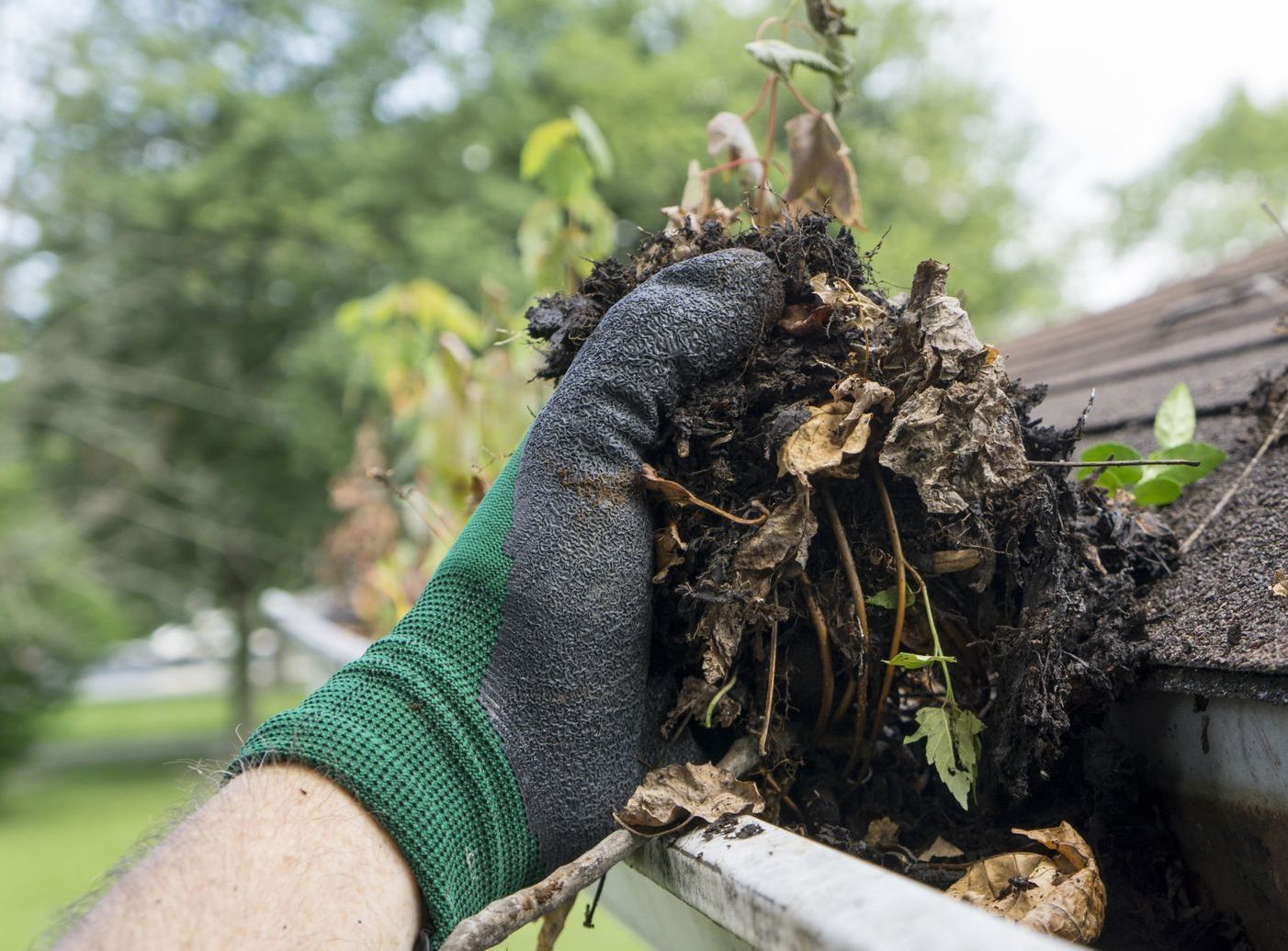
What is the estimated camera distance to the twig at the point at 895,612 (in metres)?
0.94

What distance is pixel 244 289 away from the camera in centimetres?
1299

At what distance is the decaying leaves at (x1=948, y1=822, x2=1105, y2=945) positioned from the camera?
0.81 meters

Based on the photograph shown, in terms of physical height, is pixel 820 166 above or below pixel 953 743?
above

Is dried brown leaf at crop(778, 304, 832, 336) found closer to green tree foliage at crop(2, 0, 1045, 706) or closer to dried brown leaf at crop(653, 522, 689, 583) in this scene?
dried brown leaf at crop(653, 522, 689, 583)

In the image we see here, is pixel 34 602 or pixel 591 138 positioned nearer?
pixel 591 138

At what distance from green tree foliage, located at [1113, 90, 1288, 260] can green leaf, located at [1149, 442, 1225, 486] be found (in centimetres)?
2195

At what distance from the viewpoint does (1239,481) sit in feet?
3.97

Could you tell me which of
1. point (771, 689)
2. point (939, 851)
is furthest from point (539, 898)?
point (939, 851)

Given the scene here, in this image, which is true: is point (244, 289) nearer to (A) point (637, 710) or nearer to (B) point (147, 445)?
(B) point (147, 445)

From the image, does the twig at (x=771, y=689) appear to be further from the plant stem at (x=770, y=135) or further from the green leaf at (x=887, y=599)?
the plant stem at (x=770, y=135)

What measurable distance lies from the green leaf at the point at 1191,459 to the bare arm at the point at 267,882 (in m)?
1.04

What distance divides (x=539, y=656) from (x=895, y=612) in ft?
1.24

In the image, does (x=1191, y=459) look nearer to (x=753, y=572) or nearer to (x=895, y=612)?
(x=895, y=612)

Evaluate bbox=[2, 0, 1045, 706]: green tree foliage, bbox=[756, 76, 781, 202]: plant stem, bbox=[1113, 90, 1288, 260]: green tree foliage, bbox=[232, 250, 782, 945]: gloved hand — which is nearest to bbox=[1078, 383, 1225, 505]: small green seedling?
bbox=[232, 250, 782, 945]: gloved hand
